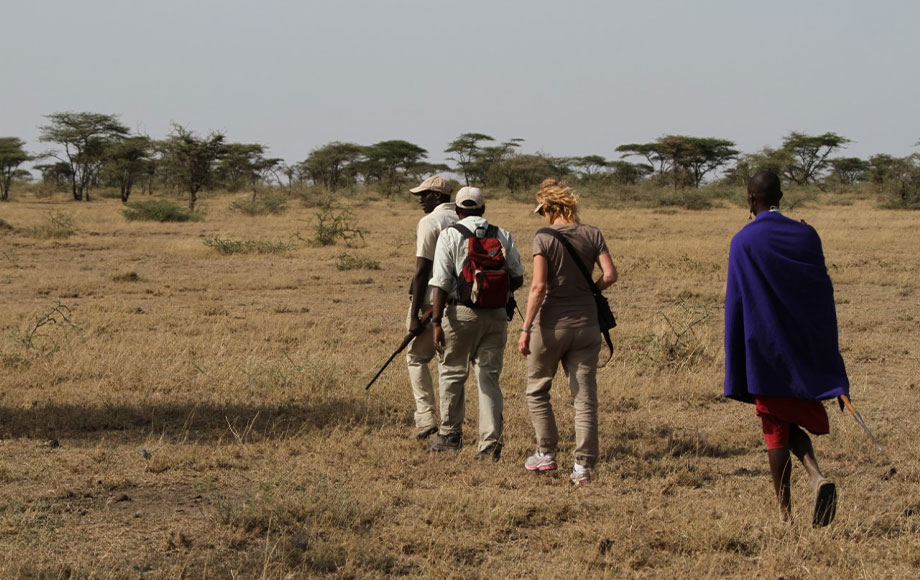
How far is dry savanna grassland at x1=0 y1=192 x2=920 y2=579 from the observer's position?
3.48 meters

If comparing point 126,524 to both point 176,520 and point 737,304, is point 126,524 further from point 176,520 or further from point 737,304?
point 737,304

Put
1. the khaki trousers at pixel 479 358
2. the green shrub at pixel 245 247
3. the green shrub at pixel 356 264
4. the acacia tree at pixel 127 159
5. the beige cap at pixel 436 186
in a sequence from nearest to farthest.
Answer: the khaki trousers at pixel 479 358
the beige cap at pixel 436 186
the green shrub at pixel 356 264
the green shrub at pixel 245 247
the acacia tree at pixel 127 159

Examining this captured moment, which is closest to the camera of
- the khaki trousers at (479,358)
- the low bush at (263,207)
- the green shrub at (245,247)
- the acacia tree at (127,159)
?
the khaki trousers at (479,358)

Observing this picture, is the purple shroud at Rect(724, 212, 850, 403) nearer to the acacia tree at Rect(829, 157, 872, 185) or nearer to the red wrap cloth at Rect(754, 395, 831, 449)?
the red wrap cloth at Rect(754, 395, 831, 449)

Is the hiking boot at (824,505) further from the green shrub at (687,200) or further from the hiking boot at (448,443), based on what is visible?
the green shrub at (687,200)

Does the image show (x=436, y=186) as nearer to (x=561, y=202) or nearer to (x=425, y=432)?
(x=561, y=202)

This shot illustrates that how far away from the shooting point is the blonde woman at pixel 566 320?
4375 mm

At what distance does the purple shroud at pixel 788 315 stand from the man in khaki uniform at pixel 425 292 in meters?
1.86

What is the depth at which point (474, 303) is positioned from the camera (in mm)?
4652

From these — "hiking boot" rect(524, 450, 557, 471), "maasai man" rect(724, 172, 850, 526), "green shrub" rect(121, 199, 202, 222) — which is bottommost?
"hiking boot" rect(524, 450, 557, 471)

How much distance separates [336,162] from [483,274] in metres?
46.5

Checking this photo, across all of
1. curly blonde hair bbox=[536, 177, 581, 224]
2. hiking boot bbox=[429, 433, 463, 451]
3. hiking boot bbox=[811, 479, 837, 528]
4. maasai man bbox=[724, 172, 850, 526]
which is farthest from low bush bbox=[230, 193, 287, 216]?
hiking boot bbox=[811, 479, 837, 528]

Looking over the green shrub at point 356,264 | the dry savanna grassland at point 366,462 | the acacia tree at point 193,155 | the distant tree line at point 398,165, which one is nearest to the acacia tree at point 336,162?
the distant tree line at point 398,165

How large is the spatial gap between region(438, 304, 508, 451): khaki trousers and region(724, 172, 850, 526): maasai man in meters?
1.40
